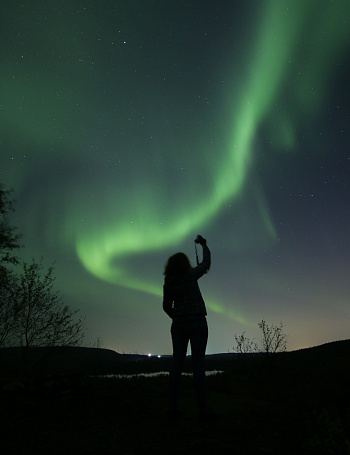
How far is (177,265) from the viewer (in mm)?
4844

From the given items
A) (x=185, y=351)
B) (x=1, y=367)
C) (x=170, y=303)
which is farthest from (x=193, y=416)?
(x=1, y=367)

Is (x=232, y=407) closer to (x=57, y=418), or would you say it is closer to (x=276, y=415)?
(x=276, y=415)

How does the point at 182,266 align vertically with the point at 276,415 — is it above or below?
above

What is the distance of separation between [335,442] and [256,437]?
864 mm

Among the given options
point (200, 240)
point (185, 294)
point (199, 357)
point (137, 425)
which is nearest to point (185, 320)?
point (185, 294)

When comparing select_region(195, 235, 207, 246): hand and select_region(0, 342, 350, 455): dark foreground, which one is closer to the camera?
select_region(0, 342, 350, 455): dark foreground

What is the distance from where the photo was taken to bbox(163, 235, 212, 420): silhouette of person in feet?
13.9

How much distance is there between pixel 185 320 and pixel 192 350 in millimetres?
419

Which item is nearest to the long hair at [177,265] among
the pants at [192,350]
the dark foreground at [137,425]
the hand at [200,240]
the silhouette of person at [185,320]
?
the silhouette of person at [185,320]

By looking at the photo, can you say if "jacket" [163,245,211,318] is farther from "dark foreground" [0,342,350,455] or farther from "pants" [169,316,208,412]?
"dark foreground" [0,342,350,455]

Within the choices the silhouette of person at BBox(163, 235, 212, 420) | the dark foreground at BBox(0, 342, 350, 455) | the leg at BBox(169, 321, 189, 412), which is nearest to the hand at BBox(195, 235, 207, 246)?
the silhouette of person at BBox(163, 235, 212, 420)

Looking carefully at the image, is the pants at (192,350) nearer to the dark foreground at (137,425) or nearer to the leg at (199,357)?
the leg at (199,357)

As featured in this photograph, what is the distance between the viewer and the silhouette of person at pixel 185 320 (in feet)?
13.9

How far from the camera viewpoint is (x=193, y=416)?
4.63m
